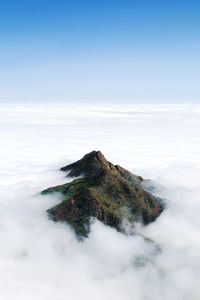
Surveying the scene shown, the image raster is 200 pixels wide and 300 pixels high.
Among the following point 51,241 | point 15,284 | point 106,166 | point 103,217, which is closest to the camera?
point 15,284

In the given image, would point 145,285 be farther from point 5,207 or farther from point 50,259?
point 5,207

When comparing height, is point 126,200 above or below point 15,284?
above

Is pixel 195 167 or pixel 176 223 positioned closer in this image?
pixel 176 223

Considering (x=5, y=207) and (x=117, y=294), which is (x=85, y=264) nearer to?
(x=117, y=294)

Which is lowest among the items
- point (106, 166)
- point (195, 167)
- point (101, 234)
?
point (195, 167)

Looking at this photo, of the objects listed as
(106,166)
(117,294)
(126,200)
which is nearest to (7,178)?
(106,166)

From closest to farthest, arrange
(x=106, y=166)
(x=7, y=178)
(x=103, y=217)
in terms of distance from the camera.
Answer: (x=103, y=217), (x=106, y=166), (x=7, y=178)
